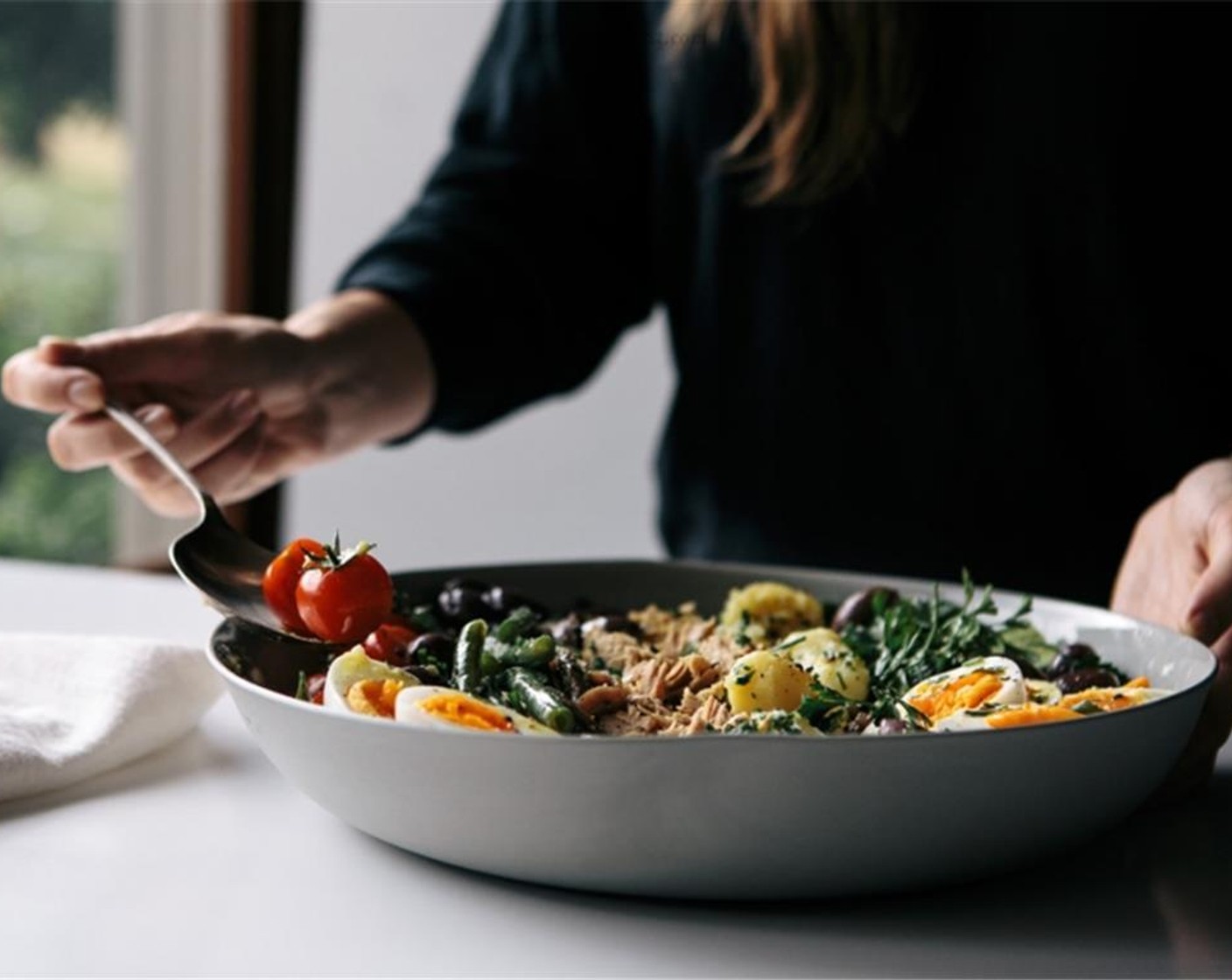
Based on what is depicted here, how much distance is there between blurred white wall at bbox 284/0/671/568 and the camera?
3602mm

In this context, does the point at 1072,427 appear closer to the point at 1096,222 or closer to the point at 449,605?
the point at 1096,222

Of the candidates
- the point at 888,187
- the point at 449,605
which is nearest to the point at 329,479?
the point at 888,187

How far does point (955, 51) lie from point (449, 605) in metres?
0.97

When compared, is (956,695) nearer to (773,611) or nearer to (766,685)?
(766,685)

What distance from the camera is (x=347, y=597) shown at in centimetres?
103

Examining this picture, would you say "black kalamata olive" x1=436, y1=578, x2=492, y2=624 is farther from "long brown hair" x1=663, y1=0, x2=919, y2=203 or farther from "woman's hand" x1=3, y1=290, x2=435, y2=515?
"long brown hair" x1=663, y1=0, x2=919, y2=203

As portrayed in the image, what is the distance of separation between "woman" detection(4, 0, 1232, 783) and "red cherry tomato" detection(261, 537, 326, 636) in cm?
51

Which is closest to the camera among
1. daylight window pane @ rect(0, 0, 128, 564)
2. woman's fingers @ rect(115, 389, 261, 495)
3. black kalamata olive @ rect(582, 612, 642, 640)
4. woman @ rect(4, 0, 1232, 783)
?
black kalamata olive @ rect(582, 612, 642, 640)

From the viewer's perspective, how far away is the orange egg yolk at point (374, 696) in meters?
0.88

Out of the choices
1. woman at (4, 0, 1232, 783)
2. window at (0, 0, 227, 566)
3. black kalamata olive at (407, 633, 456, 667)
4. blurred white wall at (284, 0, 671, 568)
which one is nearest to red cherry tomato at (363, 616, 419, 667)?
black kalamata olive at (407, 633, 456, 667)

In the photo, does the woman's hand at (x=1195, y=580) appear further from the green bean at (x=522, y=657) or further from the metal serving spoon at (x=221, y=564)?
the metal serving spoon at (x=221, y=564)

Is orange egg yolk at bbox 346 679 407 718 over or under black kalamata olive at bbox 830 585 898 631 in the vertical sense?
over

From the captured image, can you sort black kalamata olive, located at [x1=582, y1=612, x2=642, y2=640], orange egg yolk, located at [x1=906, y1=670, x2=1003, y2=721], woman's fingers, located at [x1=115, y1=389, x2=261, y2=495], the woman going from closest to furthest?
orange egg yolk, located at [x1=906, y1=670, x2=1003, y2=721] → black kalamata olive, located at [x1=582, y1=612, x2=642, y2=640] → woman's fingers, located at [x1=115, y1=389, x2=261, y2=495] → the woman

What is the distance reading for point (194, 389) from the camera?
1507mm
